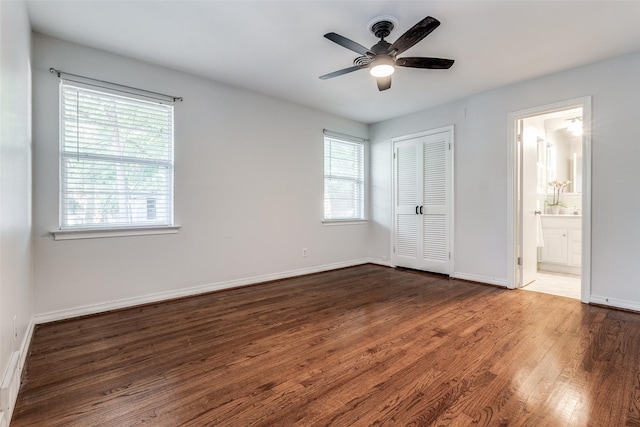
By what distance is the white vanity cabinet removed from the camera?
4.59 meters

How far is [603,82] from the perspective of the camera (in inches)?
125

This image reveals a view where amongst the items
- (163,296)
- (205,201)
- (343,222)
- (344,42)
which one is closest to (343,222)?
(343,222)

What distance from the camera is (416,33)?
7.30ft

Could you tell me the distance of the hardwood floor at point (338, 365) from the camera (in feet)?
4.99

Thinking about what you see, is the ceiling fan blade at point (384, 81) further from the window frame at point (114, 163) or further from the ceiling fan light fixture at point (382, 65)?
the window frame at point (114, 163)

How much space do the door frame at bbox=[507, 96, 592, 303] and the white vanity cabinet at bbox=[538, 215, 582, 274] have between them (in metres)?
1.52

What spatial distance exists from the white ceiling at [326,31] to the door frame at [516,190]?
41 cm

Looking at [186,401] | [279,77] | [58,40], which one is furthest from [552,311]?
[58,40]

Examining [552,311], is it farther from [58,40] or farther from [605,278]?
[58,40]

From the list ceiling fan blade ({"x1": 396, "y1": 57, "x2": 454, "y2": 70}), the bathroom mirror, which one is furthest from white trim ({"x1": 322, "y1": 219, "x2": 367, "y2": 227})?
the bathroom mirror

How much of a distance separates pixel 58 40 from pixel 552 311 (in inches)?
209

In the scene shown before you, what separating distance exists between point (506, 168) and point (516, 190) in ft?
0.99

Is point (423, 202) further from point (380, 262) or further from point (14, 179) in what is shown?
point (14, 179)

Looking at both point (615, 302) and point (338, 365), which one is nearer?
point (338, 365)
